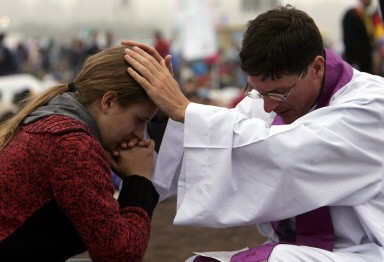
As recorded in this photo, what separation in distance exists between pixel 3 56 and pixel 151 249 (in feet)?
29.8

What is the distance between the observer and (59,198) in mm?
2715

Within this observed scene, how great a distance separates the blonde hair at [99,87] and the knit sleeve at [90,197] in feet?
0.76

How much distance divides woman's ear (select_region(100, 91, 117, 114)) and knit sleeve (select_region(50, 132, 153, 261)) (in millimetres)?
186

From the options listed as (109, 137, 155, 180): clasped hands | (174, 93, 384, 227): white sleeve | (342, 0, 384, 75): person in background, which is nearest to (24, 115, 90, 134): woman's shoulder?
(109, 137, 155, 180): clasped hands

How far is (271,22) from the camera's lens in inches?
121

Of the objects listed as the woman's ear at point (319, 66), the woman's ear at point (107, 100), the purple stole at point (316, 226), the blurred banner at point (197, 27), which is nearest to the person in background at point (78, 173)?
the woman's ear at point (107, 100)

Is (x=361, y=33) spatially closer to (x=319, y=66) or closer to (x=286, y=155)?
(x=319, y=66)

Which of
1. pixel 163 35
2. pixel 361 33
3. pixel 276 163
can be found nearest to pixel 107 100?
pixel 276 163

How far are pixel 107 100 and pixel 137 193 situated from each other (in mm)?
358

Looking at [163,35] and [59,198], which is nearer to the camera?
[59,198]

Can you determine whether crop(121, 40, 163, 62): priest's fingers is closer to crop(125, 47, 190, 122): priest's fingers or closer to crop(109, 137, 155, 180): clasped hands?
crop(125, 47, 190, 122): priest's fingers

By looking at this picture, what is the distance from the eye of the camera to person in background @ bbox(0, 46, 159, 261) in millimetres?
2701

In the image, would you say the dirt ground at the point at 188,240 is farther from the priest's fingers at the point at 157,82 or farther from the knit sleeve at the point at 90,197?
the knit sleeve at the point at 90,197

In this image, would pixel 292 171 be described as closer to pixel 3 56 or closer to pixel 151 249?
pixel 151 249
